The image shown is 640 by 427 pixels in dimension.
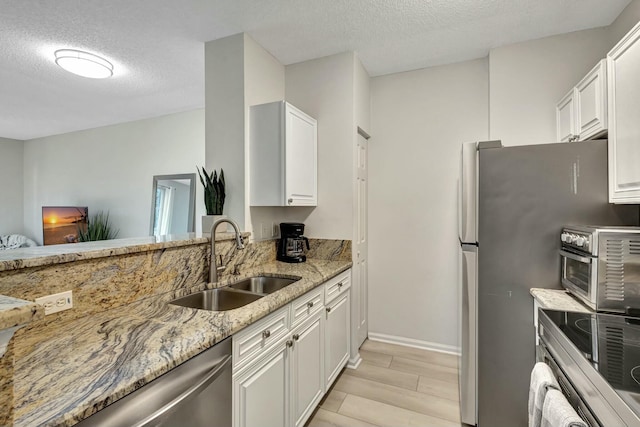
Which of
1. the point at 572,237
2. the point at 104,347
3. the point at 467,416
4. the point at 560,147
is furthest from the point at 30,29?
the point at 467,416

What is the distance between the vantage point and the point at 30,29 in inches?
85.6

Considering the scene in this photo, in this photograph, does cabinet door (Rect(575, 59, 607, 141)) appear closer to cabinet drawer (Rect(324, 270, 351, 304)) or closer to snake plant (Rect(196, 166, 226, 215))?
cabinet drawer (Rect(324, 270, 351, 304))

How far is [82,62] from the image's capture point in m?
2.44

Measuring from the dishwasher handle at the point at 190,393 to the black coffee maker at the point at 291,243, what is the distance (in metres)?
1.36

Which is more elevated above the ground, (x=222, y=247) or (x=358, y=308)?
(x=222, y=247)

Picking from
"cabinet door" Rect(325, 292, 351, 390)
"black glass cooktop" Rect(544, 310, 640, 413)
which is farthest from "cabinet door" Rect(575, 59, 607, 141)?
"cabinet door" Rect(325, 292, 351, 390)

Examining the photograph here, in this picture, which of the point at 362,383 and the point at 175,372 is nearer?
the point at 175,372

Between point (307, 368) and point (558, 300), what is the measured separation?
1.41 meters

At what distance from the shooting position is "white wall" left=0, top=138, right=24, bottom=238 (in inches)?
214

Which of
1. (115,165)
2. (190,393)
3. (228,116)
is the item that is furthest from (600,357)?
(115,165)

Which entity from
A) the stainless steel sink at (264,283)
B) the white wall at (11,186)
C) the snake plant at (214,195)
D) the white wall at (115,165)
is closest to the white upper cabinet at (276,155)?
the snake plant at (214,195)

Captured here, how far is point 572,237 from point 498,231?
0.33 m

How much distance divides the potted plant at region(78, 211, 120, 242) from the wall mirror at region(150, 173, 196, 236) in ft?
3.04

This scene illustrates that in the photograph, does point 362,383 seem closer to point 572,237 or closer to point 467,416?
point 467,416
